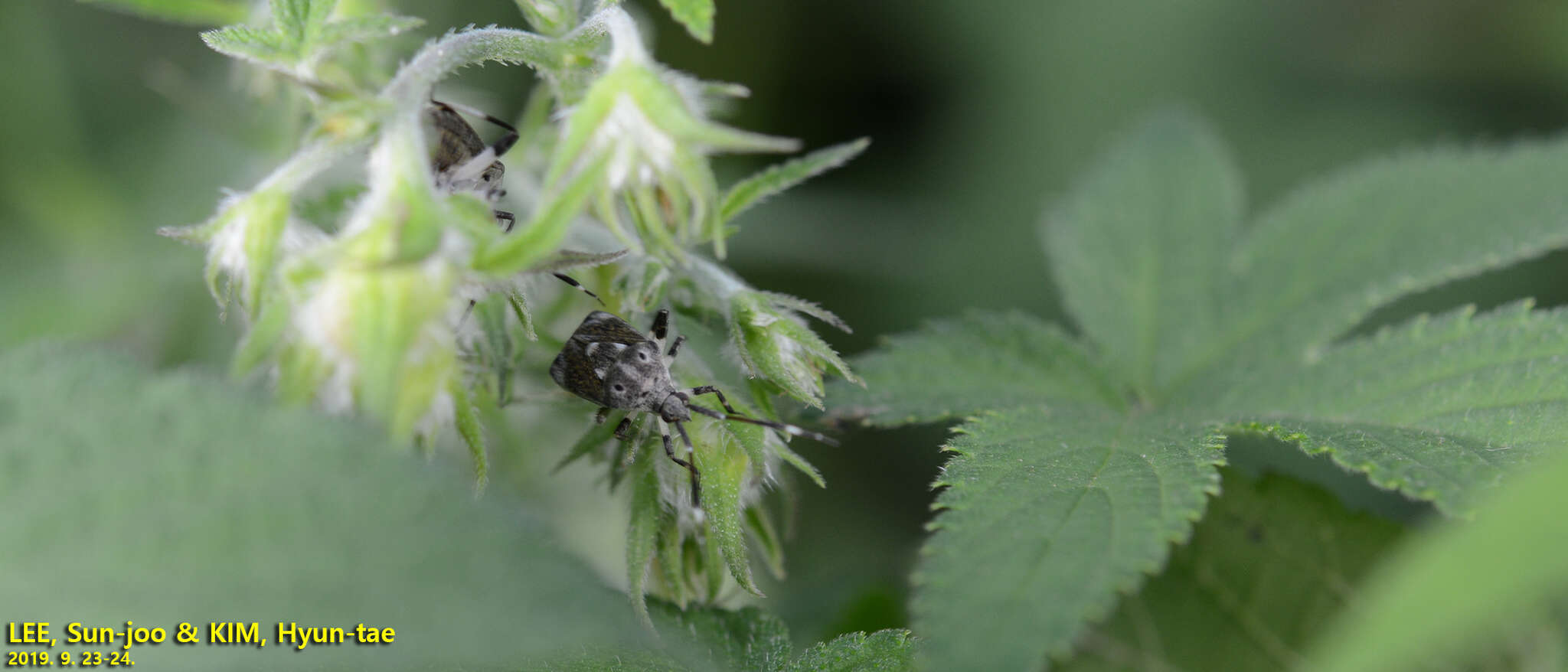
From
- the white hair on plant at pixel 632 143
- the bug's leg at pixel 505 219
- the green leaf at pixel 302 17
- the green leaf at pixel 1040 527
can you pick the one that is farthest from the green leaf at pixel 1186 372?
the green leaf at pixel 302 17

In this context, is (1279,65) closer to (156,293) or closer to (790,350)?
(790,350)

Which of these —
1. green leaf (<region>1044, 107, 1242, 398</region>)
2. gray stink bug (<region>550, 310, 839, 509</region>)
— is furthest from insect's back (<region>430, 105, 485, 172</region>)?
green leaf (<region>1044, 107, 1242, 398</region>)

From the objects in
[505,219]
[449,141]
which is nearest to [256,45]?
[449,141]

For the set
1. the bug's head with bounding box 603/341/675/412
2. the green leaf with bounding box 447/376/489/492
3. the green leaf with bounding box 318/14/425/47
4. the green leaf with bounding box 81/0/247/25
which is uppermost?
the green leaf with bounding box 81/0/247/25

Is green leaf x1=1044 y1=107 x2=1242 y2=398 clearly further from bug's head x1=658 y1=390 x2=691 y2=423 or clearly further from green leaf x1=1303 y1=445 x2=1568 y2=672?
green leaf x1=1303 y1=445 x2=1568 y2=672

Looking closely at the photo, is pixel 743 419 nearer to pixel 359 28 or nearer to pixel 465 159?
pixel 465 159

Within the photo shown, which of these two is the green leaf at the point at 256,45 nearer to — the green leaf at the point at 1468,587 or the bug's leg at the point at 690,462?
the bug's leg at the point at 690,462
